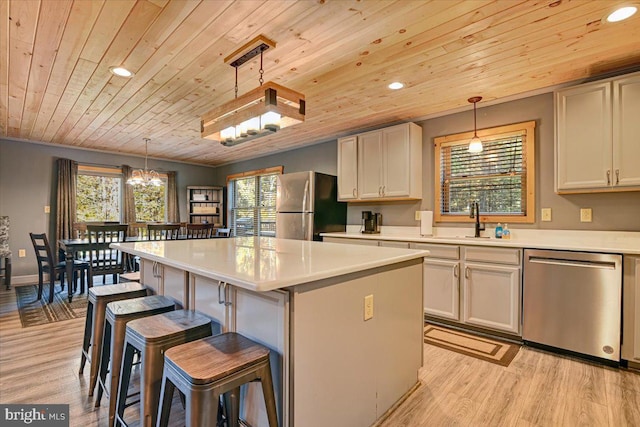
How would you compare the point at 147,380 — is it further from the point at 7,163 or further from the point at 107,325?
the point at 7,163

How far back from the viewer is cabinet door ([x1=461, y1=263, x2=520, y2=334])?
2752 millimetres

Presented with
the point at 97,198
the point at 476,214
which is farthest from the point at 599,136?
the point at 97,198

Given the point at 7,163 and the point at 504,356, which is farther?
the point at 7,163

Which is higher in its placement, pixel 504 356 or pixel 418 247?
pixel 418 247

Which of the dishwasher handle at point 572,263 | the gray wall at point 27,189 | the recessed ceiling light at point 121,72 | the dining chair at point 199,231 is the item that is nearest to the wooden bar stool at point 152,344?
the recessed ceiling light at point 121,72

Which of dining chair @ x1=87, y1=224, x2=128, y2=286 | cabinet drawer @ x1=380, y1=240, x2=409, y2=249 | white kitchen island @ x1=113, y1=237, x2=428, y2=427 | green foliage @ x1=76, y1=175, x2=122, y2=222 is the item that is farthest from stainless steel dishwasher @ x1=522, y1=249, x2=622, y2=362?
green foliage @ x1=76, y1=175, x2=122, y2=222

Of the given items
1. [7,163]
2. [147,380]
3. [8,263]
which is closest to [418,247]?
[147,380]

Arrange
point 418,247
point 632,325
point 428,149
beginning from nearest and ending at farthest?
point 632,325, point 418,247, point 428,149

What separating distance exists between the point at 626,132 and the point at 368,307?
8.48ft

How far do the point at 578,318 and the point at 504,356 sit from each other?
24.3 inches

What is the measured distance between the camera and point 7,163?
4965mm

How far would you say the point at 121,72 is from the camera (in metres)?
2.59

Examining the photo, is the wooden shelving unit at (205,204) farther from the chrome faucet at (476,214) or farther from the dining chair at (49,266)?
the chrome faucet at (476,214)

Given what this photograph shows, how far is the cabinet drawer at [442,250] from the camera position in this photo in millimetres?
3059
